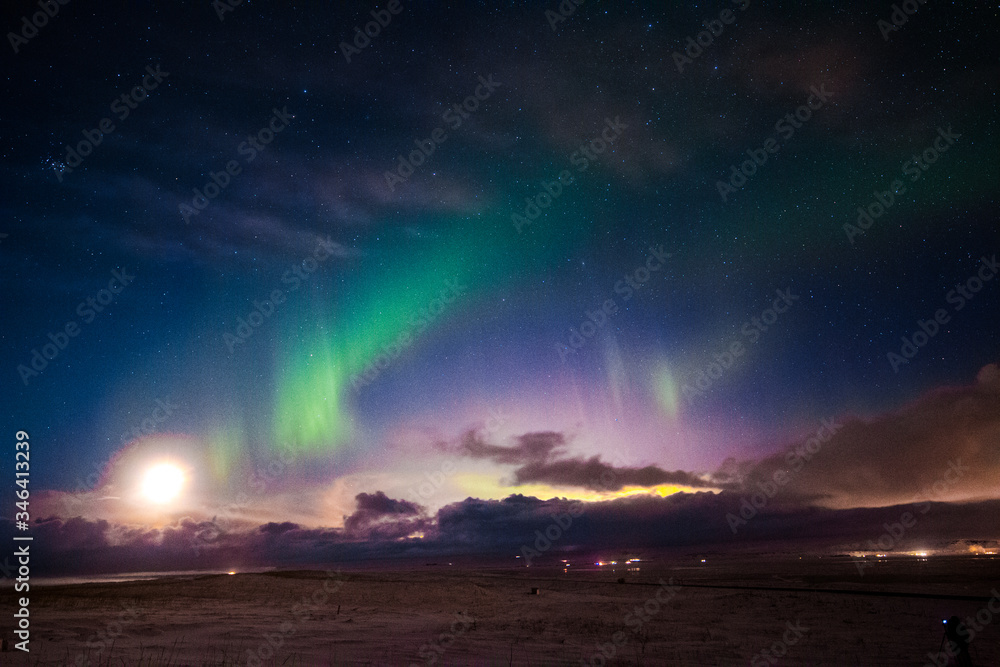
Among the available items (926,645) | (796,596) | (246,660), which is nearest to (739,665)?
(926,645)

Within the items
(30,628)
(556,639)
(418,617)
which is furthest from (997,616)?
(30,628)

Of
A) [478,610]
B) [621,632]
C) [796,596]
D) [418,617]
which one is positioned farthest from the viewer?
[796,596]

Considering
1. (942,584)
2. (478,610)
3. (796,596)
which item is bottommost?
(942,584)

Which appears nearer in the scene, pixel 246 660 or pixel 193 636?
pixel 246 660

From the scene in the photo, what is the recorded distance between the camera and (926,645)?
2012cm

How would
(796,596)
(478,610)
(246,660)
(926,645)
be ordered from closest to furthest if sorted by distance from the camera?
(246,660), (926,645), (478,610), (796,596)

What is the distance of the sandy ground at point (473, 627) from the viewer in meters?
17.3

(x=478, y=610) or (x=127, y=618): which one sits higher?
(x=127, y=618)

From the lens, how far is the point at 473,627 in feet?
81.3

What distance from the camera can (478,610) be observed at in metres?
32.4

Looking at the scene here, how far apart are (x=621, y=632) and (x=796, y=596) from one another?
2558 cm

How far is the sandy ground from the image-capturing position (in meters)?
17.3

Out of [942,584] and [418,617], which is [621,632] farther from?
[942,584]

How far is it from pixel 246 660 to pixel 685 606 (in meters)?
27.5
